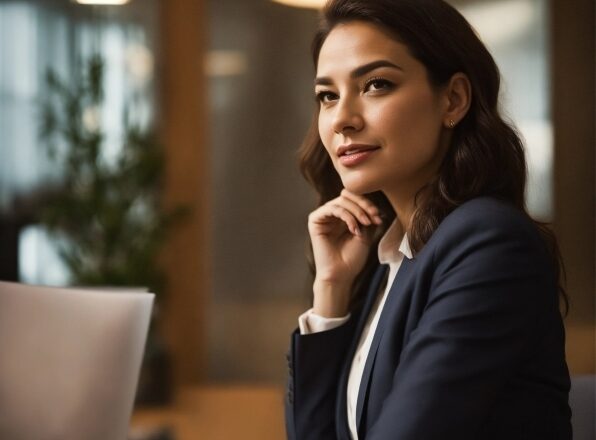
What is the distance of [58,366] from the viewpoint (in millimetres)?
1353

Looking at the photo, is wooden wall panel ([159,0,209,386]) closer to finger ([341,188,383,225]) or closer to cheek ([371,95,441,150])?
finger ([341,188,383,225])

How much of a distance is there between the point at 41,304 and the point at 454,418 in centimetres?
64

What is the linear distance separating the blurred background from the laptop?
13.3 feet

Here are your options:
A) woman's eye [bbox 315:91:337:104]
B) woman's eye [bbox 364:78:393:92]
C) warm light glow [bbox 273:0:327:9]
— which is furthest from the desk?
woman's eye [bbox 364:78:393:92]

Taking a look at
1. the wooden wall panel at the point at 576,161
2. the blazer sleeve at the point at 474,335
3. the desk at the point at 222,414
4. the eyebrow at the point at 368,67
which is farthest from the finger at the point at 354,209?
the wooden wall panel at the point at 576,161

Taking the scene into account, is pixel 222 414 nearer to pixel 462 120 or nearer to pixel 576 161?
pixel 576 161

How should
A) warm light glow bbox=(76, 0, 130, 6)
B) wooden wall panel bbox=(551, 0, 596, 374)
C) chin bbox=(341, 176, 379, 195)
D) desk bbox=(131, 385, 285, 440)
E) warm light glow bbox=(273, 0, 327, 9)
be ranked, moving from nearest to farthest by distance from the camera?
chin bbox=(341, 176, 379, 195), desk bbox=(131, 385, 285, 440), wooden wall panel bbox=(551, 0, 596, 374), warm light glow bbox=(273, 0, 327, 9), warm light glow bbox=(76, 0, 130, 6)

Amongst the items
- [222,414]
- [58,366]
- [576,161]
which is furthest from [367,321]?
[576,161]

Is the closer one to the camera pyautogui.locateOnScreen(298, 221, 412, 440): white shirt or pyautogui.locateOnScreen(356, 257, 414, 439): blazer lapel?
pyautogui.locateOnScreen(356, 257, 414, 439): blazer lapel

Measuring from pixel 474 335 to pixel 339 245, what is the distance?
63 centimetres

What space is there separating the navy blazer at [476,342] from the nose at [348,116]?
257 mm

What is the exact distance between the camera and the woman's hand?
1.84 metres

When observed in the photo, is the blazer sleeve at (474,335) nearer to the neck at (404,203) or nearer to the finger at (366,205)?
the neck at (404,203)

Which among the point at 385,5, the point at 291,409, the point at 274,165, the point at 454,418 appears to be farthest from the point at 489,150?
the point at 274,165
